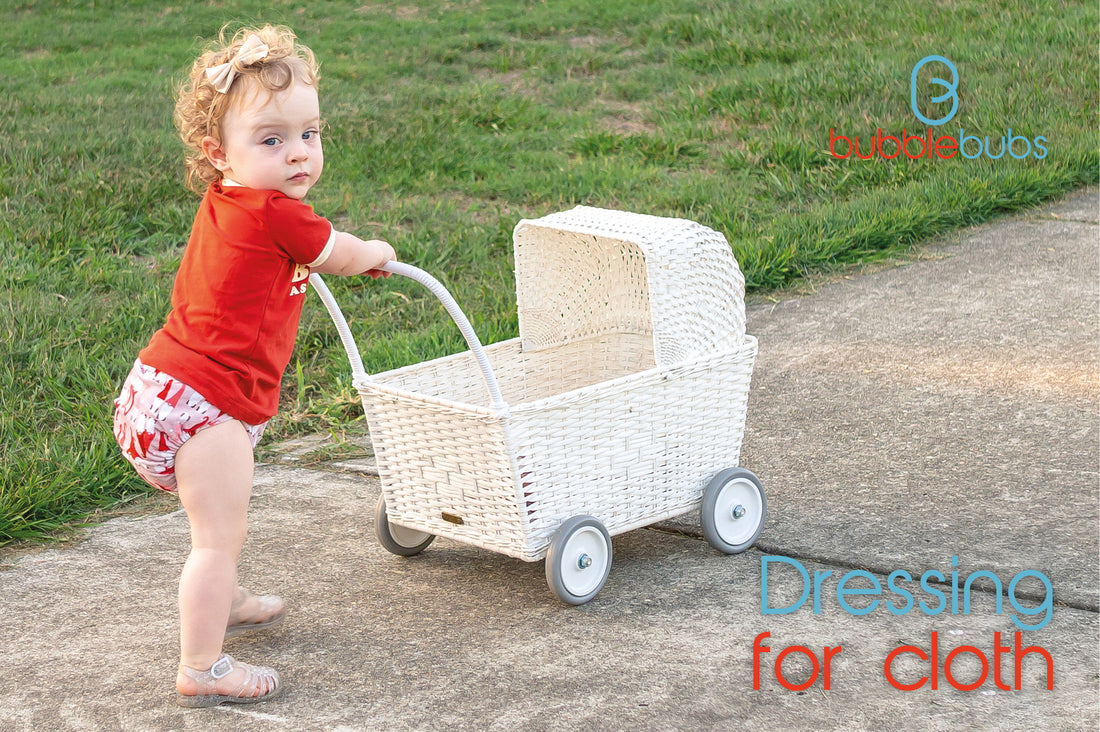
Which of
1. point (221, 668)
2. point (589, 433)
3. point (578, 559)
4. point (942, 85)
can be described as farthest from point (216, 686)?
point (942, 85)

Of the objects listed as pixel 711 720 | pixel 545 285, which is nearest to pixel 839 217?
pixel 545 285

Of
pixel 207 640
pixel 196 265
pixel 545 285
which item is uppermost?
pixel 196 265

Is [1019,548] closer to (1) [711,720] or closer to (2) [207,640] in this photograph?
(1) [711,720]

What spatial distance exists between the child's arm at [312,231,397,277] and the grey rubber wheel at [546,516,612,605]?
0.70 meters

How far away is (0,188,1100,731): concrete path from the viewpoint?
233cm

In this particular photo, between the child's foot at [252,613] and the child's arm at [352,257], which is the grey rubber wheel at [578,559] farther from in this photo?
the child's arm at [352,257]

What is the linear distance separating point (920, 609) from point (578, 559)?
2.39 ft

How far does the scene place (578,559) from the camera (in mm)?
2717

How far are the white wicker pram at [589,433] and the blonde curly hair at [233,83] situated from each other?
15.2 inches

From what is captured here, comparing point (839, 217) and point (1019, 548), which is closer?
point (1019, 548)

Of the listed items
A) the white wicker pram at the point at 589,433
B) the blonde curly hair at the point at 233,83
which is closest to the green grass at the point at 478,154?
the white wicker pram at the point at 589,433

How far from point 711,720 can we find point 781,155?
14.1 ft

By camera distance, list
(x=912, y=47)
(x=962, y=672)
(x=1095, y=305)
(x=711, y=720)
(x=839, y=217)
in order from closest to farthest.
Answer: (x=711, y=720) < (x=962, y=672) < (x=1095, y=305) < (x=839, y=217) < (x=912, y=47)

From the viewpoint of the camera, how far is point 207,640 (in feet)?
7.79
